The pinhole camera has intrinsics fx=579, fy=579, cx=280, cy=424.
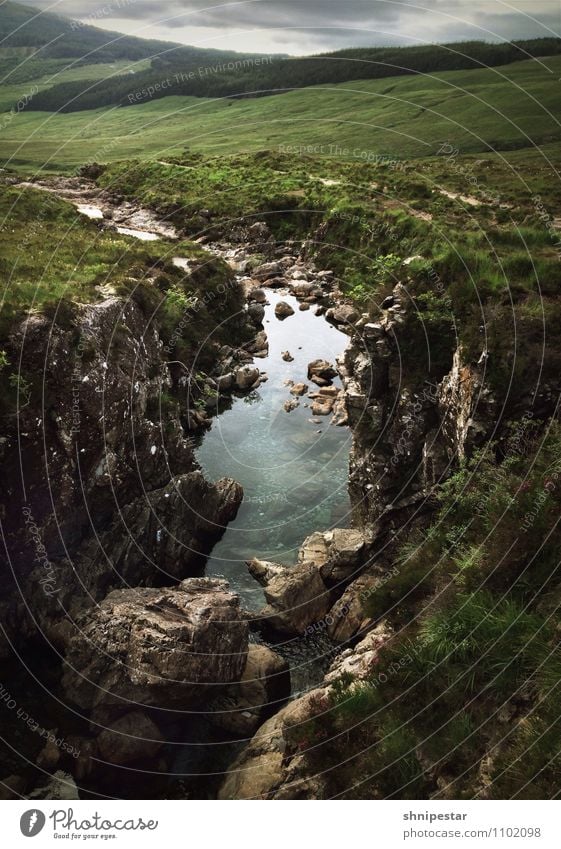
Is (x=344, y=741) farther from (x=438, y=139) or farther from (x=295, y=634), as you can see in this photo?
(x=438, y=139)

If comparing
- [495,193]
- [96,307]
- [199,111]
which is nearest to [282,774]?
[96,307]

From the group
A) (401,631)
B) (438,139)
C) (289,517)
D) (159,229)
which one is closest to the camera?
(401,631)

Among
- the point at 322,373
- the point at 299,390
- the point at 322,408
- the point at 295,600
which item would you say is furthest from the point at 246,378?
the point at 295,600

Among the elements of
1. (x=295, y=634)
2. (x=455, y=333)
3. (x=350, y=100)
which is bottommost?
(x=295, y=634)

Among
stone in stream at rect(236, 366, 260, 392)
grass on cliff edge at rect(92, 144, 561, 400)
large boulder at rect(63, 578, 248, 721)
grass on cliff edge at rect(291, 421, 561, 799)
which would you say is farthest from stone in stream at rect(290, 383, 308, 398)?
grass on cliff edge at rect(291, 421, 561, 799)

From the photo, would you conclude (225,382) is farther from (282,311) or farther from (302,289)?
(302,289)

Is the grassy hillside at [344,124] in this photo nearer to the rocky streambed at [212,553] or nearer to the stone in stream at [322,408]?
the stone in stream at [322,408]

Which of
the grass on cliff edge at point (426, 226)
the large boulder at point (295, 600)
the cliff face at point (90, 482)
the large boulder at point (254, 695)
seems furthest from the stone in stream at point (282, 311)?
the large boulder at point (254, 695)
